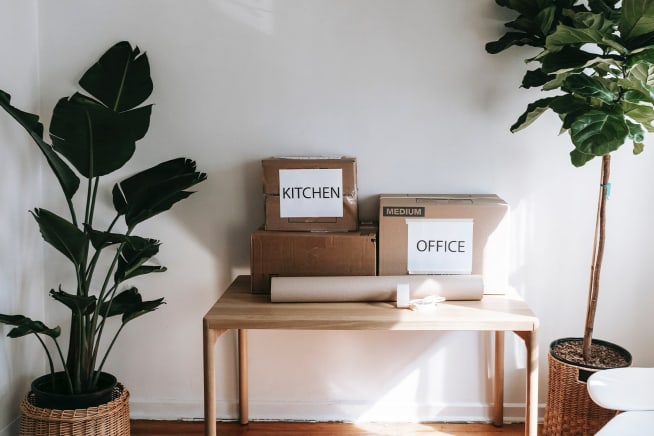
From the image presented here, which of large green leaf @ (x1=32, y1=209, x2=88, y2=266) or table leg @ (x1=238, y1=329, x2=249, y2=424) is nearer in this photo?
large green leaf @ (x1=32, y1=209, x2=88, y2=266)

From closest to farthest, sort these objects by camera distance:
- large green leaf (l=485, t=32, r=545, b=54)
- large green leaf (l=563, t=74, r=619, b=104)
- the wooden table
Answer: large green leaf (l=563, t=74, r=619, b=104) < the wooden table < large green leaf (l=485, t=32, r=545, b=54)

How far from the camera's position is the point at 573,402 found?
2527 mm

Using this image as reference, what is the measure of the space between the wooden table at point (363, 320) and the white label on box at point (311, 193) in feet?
1.17

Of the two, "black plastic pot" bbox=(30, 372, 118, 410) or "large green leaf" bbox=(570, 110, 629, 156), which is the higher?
"large green leaf" bbox=(570, 110, 629, 156)

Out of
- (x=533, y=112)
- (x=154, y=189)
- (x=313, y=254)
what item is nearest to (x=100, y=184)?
(x=154, y=189)

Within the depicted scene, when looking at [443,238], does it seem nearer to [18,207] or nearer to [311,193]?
[311,193]

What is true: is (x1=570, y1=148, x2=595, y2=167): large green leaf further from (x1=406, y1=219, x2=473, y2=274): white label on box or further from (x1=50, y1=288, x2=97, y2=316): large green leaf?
(x1=50, y1=288, x2=97, y2=316): large green leaf

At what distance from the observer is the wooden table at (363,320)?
7.66ft

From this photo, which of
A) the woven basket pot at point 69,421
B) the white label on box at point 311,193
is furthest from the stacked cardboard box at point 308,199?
→ the woven basket pot at point 69,421

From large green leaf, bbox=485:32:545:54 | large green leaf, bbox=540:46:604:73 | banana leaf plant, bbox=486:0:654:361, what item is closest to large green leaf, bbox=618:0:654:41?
banana leaf plant, bbox=486:0:654:361

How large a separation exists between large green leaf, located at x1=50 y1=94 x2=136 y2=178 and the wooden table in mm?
631

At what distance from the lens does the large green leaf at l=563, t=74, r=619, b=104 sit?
223 cm

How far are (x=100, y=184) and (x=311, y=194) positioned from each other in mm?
893

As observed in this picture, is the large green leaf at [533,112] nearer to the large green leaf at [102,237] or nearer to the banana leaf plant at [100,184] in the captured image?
the banana leaf plant at [100,184]
